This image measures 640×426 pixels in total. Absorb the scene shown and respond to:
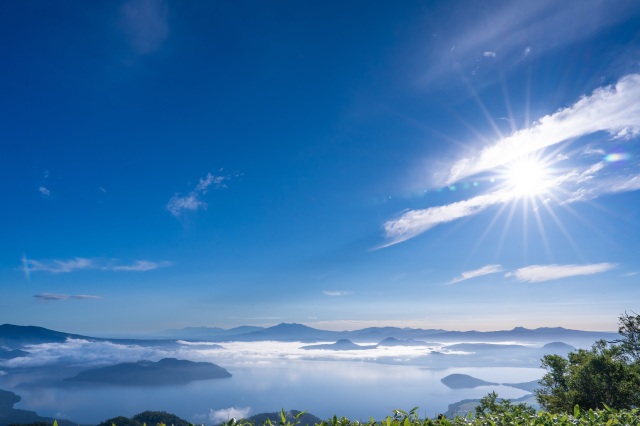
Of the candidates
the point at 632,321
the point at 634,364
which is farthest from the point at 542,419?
the point at 632,321

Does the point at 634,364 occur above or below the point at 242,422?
below

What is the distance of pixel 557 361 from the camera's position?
106ft

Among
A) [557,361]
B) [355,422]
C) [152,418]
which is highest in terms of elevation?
[355,422]

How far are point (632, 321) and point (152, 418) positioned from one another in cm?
18505

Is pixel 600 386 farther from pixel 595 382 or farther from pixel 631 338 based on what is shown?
pixel 631 338

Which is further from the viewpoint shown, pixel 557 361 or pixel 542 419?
pixel 557 361

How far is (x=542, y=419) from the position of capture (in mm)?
5281

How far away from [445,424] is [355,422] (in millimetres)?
1446

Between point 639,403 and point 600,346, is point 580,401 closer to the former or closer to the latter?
point 639,403

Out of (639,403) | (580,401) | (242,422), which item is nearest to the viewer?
(242,422)

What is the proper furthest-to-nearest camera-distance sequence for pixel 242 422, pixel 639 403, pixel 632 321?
pixel 632 321 → pixel 639 403 → pixel 242 422

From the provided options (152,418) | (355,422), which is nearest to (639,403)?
(355,422)

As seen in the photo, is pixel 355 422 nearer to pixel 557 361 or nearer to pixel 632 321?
pixel 557 361

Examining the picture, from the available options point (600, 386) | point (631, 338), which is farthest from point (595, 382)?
point (631, 338)
